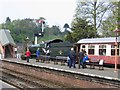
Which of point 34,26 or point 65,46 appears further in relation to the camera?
point 34,26

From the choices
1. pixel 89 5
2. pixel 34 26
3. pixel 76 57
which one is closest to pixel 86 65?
pixel 76 57

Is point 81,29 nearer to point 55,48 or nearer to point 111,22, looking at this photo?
point 111,22

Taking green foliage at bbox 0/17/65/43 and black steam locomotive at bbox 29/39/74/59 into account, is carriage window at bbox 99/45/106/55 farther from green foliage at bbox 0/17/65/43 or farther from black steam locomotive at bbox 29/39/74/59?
green foliage at bbox 0/17/65/43

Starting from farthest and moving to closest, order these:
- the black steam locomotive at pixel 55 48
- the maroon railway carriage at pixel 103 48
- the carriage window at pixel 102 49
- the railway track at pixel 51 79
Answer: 1. the black steam locomotive at pixel 55 48
2. the carriage window at pixel 102 49
3. the maroon railway carriage at pixel 103 48
4. the railway track at pixel 51 79

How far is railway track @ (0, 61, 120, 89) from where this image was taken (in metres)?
14.6

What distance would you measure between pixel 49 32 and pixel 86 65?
71922mm

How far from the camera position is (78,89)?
54.2ft

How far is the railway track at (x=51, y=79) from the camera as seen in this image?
48.0 ft

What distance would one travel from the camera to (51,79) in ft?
68.4

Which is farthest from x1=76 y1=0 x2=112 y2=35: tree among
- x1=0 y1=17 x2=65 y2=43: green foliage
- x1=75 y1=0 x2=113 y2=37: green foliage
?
x1=0 y1=17 x2=65 y2=43: green foliage

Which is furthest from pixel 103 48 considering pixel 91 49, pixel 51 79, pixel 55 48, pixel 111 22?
pixel 111 22

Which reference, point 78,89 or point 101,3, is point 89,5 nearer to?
point 101,3

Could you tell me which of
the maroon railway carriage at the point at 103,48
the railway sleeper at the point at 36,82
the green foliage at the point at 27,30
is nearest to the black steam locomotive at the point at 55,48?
the maroon railway carriage at the point at 103,48

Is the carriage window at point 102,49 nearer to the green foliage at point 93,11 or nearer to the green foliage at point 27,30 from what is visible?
the green foliage at point 93,11
